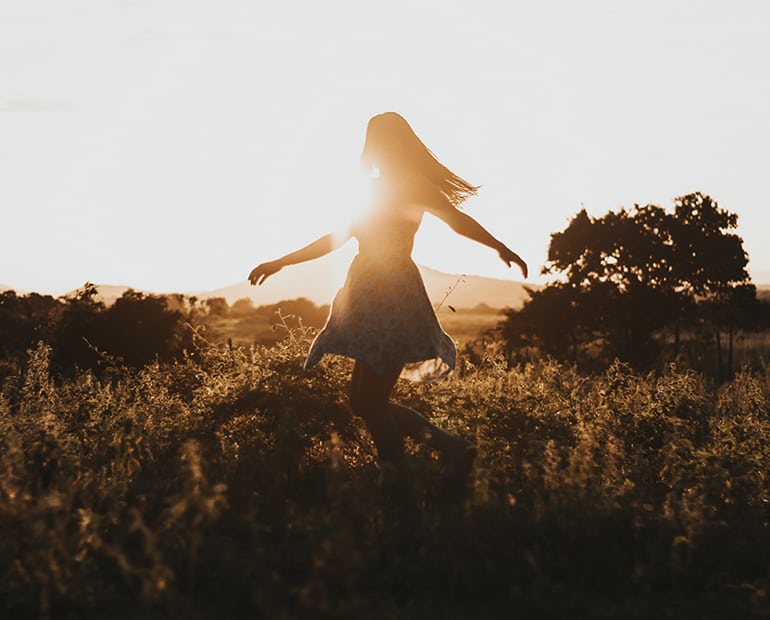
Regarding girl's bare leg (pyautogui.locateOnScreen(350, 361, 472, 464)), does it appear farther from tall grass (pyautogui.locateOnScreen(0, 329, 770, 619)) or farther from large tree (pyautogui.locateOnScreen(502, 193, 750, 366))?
large tree (pyautogui.locateOnScreen(502, 193, 750, 366))

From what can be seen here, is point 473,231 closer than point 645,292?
Yes

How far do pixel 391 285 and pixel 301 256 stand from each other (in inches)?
24.8

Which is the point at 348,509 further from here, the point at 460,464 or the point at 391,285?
the point at 391,285

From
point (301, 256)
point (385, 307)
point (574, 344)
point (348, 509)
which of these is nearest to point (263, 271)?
point (301, 256)

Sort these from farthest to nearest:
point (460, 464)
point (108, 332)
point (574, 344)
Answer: point (574, 344)
point (108, 332)
point (460, 464)

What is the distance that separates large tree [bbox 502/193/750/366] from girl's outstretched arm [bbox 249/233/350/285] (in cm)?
2613

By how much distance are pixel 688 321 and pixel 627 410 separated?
83.2ft

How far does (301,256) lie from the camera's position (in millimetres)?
6184

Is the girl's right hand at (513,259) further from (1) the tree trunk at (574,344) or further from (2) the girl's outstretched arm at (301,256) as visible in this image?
(1) the tree trunk at (574,344)

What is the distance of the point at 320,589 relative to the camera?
4.07 meters

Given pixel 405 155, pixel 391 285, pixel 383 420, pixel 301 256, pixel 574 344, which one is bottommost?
pixel 383 420

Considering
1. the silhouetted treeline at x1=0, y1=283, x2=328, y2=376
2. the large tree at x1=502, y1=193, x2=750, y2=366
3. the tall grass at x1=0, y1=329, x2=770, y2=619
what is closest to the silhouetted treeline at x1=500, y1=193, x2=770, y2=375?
the large tree at x1=502, y1=193, x2=750, y2=366

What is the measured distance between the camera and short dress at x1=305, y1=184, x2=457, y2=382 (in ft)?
19.8

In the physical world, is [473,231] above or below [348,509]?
above
